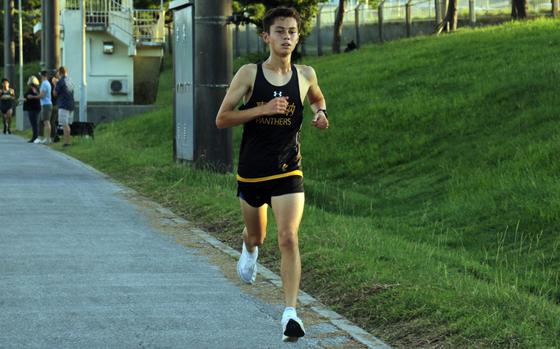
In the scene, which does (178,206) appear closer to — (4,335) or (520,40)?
(4,335)

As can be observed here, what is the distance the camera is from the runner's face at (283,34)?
25.6ft

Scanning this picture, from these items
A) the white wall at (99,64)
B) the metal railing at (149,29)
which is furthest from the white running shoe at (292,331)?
the metal railing at (149,29)

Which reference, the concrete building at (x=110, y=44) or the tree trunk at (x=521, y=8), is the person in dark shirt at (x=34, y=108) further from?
the tree trunk at (x=521, y=8)

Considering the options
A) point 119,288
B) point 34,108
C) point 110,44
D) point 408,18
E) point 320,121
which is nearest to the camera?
point 320,121

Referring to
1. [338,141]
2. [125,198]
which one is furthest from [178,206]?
[338,141]

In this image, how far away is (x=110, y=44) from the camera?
164 ft

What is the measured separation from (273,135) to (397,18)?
161 feet

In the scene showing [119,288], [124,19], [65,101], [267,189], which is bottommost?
[119,288]

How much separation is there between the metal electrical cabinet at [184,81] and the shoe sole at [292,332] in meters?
11.6

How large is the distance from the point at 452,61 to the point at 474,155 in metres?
10.2

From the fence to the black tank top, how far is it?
4032 centimetres

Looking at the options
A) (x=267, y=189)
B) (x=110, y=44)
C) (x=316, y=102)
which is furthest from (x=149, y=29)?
(x=267, y=189)

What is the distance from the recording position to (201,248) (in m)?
11.7

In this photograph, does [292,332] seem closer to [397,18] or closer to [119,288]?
[119,288]
